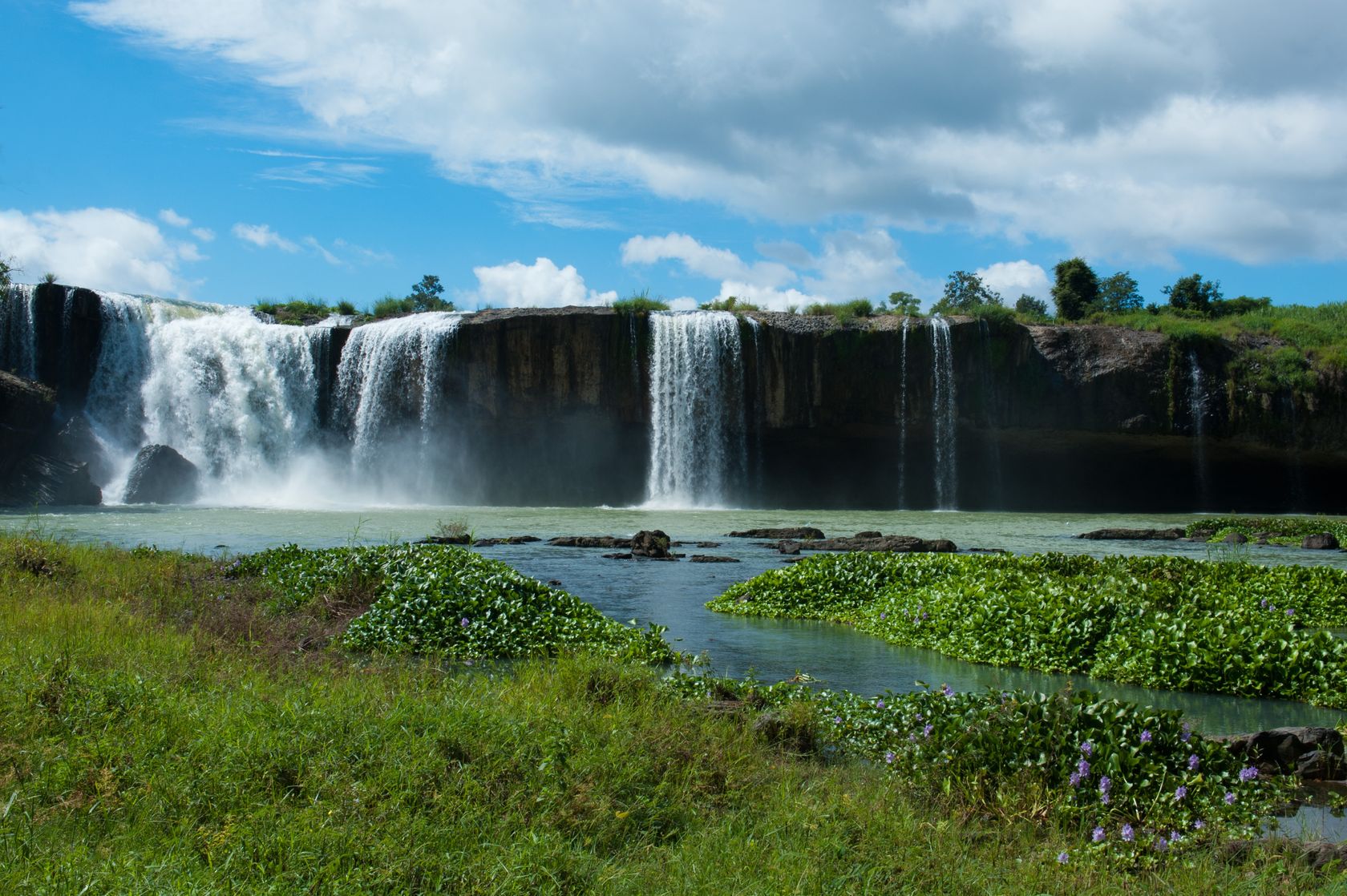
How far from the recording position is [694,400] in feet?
121

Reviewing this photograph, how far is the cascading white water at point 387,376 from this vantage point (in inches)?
1454

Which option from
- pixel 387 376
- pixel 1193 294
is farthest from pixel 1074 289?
pixel 387 376

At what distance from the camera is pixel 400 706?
528cm

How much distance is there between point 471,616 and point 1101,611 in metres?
5.35

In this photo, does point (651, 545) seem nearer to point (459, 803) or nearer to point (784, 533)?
point (784, 533)

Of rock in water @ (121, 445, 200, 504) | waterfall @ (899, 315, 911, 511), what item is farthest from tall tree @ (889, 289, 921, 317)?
rock in water @ (121, 445, 200, 504)

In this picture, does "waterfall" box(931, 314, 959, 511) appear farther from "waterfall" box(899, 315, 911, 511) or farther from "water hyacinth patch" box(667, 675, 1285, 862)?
"water hyacinth patch" box(667, 675, 1285, 862)

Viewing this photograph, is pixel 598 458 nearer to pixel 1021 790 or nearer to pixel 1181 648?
pixel 1181 648

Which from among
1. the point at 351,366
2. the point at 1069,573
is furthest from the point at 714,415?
the point at 1069,573

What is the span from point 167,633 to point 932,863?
5600 millimetres

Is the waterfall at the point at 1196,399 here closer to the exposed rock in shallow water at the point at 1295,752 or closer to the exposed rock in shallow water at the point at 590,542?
the exposed rock in shallow water at the point at 590,542

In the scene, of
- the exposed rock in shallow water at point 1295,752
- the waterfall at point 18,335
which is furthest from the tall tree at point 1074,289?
the exposed rock in shallow water at point 1295,752

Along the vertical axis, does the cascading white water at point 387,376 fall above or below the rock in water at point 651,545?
above

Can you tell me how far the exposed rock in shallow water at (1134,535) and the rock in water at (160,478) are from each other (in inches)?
1018
